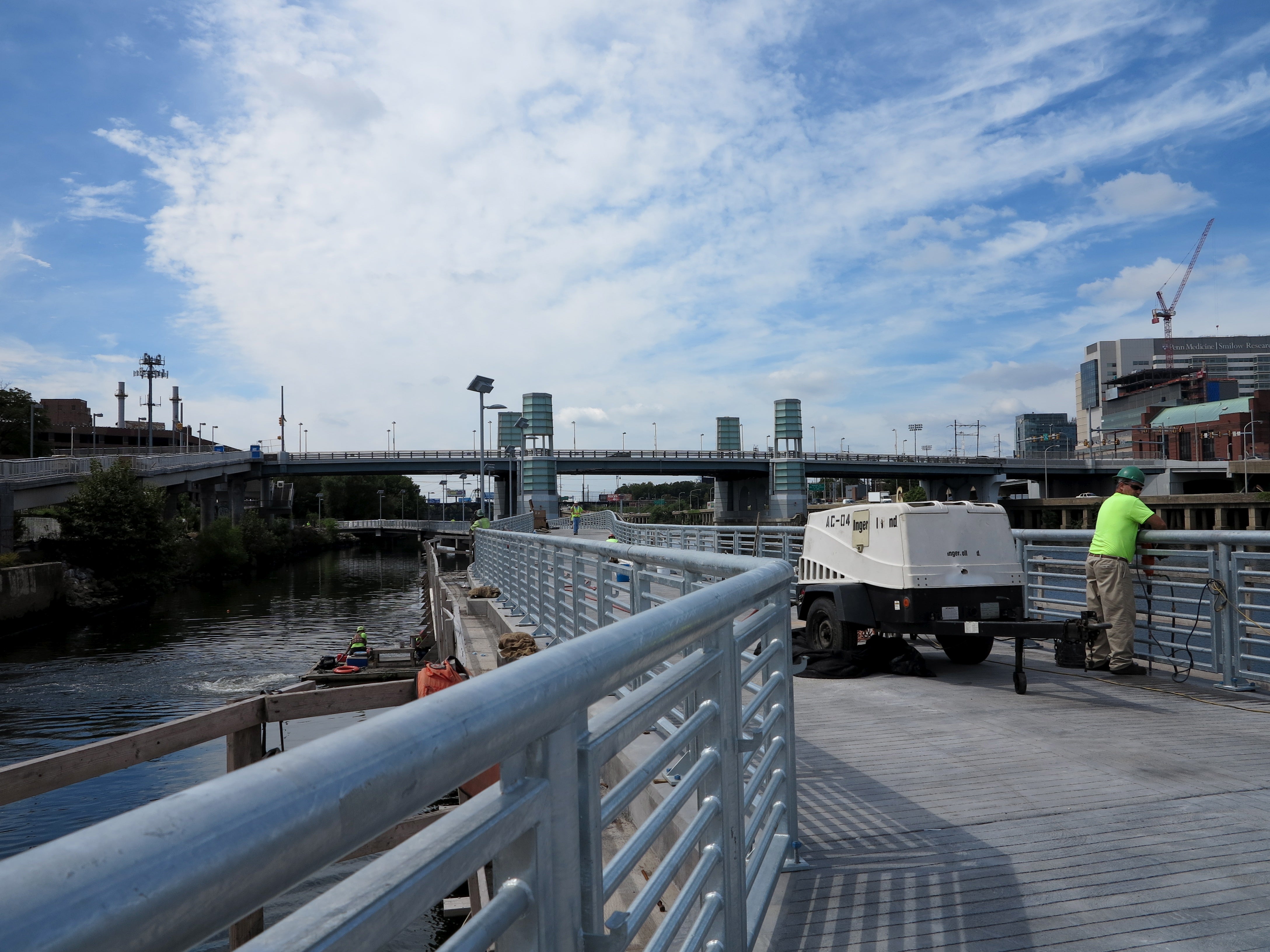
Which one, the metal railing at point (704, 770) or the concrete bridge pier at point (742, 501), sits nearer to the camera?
the metal railing at point (704, 770)

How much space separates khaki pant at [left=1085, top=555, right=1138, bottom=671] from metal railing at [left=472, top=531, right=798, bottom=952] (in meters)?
5.23

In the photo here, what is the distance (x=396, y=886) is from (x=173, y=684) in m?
31.5

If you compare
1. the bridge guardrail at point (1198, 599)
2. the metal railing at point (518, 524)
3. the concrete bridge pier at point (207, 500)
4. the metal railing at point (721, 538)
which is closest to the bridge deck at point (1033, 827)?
the bridge guardrail at point (1198, 599)

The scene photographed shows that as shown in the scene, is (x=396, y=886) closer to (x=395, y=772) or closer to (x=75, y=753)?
(x=395, y=772)

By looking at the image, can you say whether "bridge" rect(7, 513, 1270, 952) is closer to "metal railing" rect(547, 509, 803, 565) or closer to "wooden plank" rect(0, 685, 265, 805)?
"wooden plank" rect(0, 685, 265, 805)

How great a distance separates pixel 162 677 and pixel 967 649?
2735 centimetres

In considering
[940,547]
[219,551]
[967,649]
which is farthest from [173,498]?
[940,547]

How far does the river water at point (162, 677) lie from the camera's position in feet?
53.2

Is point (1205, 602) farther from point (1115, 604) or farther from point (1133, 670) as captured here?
point (1133, 670)

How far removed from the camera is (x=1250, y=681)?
895 centimetres

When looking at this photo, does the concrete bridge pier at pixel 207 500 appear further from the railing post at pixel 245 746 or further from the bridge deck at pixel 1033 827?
the bridge deck at pixel 1033 827

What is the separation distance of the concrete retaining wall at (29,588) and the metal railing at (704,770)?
4181 cm

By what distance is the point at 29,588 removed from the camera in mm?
41062

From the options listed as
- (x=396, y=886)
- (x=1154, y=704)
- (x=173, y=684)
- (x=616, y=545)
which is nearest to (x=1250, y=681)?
(x=1154, y=704)
